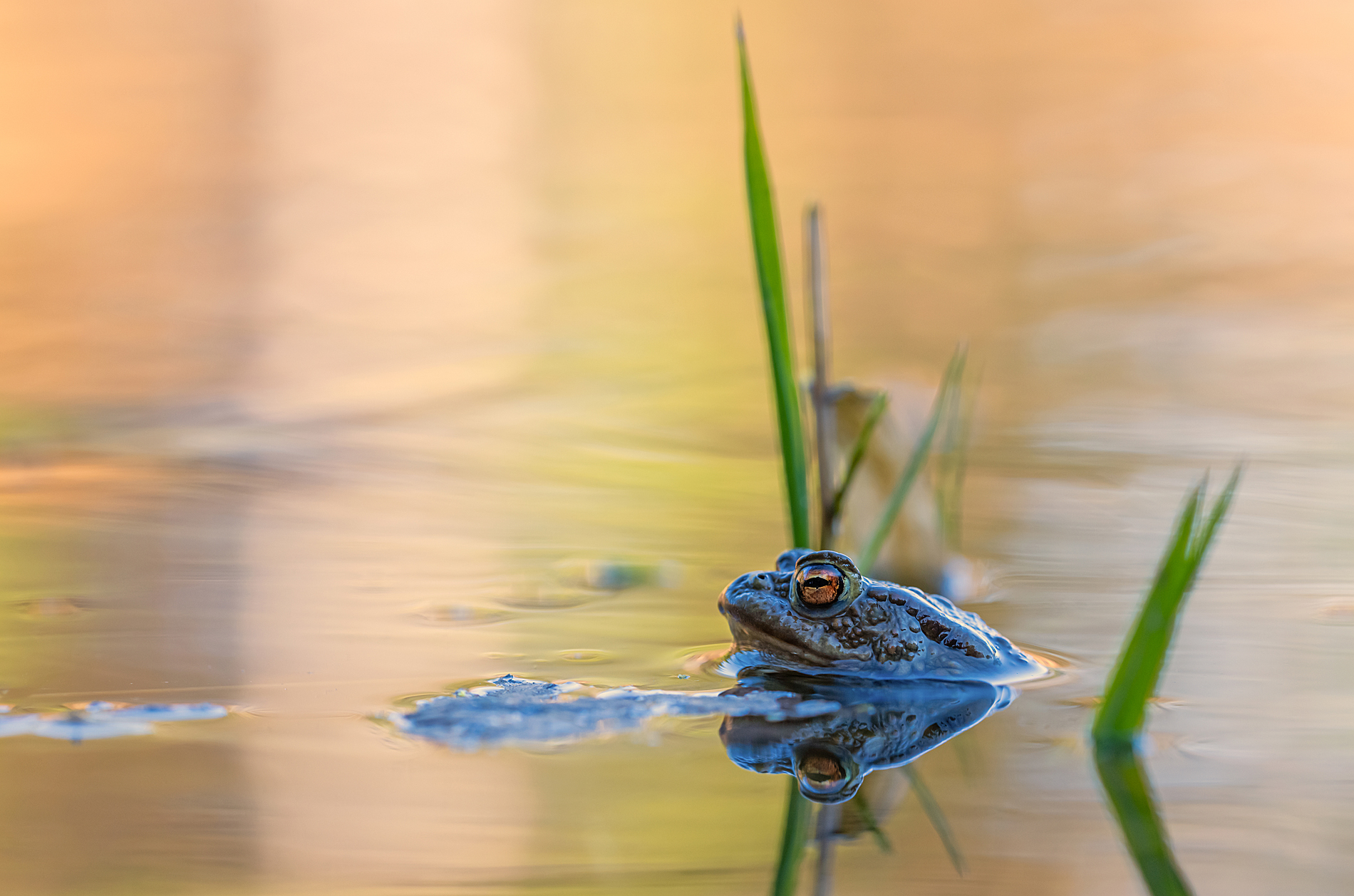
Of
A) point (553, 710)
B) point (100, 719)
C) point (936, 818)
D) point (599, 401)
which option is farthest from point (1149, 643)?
point (599, 401)

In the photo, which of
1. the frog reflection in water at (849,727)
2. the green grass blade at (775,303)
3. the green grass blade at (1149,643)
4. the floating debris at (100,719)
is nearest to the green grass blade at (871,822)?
the frog reflection in water at (849,727)

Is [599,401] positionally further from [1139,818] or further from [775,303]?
[1139,818]

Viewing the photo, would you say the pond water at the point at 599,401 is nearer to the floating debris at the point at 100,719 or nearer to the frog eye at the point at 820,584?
the floating debris at the point at 100,719

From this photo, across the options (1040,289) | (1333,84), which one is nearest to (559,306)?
(1040,289)

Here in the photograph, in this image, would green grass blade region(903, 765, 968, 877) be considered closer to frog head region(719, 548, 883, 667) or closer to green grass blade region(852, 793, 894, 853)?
green grass blade region(852, 793, 894, 853)

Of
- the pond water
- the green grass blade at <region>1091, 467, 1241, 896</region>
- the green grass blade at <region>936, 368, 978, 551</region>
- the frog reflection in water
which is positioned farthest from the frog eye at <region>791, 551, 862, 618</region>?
the green grass blade at <region>936, 368, 978, 551</region>

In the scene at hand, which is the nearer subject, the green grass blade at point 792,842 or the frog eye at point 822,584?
the green grass blade at point 792,842

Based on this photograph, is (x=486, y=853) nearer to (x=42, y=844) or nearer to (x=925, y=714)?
(x=42, y=844)
